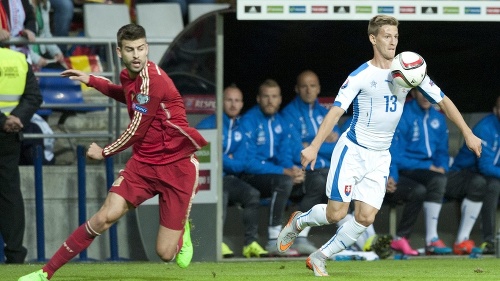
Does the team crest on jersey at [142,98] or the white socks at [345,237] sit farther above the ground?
the team crest on jersey at [142,98]

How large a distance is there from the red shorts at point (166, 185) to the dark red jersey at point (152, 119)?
2.6 inches

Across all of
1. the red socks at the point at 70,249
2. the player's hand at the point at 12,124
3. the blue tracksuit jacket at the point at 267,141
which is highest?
the player's hand at the point at 12,124

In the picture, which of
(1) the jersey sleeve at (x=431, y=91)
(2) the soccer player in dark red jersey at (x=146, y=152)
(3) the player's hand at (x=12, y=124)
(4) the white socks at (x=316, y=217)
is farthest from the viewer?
(3) the player's hand at (x=12, y=124)

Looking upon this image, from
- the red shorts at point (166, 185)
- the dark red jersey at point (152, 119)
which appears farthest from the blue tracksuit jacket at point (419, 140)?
the dark red jersey at point (152, 119)

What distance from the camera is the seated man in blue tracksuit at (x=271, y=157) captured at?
12586mm

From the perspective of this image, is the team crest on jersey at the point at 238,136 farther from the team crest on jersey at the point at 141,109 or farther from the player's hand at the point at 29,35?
the team crest on jersey at the point at 141,109

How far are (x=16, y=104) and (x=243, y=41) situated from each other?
9.22ft

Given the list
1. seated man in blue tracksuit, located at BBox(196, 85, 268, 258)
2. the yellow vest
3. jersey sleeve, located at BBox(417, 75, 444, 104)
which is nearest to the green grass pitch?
seated man in blue tracksuit, located at BBox(196, 85, 268, 258)

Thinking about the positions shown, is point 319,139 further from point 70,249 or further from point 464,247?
point 464,247

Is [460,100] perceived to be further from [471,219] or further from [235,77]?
[235,77]

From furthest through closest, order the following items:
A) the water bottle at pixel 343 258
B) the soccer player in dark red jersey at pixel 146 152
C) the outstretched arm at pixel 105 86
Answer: the water bottle at pixel 343 258 < the outstretched arm at pixel 105 86 < the soccer player in dark red jersey at pixel 146 152

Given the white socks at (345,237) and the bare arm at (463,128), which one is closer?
the bare arm at (463,128)

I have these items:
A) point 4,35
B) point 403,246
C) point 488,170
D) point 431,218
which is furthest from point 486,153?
point 4,35

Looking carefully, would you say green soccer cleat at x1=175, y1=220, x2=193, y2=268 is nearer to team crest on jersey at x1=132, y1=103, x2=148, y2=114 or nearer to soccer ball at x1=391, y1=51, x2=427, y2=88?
team crest on jersey at x1=132, y1=103, x2=148, y2=114
